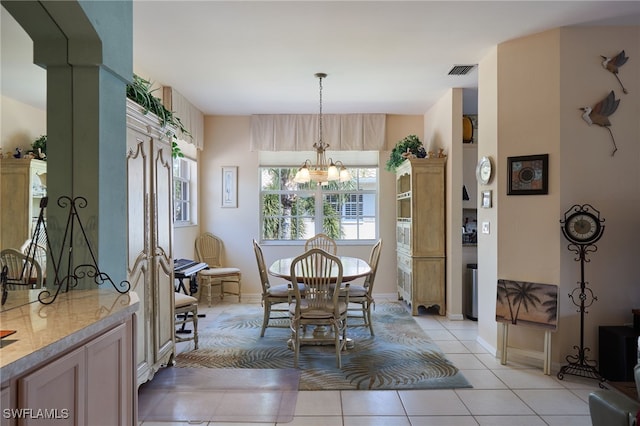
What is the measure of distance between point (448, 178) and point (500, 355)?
221 cm

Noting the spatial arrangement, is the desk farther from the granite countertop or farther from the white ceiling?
the white ceiling

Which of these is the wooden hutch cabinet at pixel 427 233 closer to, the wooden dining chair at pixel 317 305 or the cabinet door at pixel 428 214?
the cabinet door at pixel 428 214

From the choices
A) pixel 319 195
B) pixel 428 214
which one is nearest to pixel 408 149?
pixel 428 214

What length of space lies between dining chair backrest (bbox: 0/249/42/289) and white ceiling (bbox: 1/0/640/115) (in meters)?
0.65

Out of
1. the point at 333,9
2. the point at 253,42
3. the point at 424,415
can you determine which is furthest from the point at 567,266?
the point at 253,42

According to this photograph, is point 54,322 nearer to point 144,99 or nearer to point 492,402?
point 144,99

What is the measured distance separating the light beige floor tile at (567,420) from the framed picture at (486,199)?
5.71 feet

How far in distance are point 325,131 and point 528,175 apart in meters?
3.18

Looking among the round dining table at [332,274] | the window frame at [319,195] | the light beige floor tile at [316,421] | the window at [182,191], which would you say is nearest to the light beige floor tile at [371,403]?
the light beige floor tile at [316,421]

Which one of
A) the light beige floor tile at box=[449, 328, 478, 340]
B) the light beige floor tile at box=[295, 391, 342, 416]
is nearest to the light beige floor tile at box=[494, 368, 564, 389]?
the light beige floor tile at box=[449, 328, 478, 340]

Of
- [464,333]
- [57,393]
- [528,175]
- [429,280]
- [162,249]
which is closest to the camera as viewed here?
[57,393]

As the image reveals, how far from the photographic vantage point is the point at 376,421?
2.33 metres

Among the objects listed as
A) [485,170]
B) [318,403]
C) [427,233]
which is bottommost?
[318,403]

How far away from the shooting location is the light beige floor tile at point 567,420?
7.50 ft
